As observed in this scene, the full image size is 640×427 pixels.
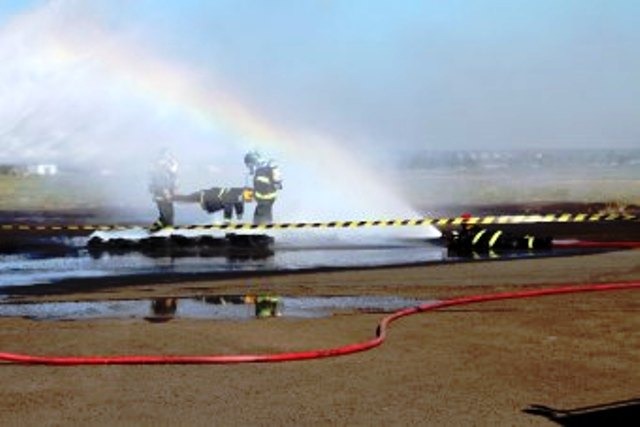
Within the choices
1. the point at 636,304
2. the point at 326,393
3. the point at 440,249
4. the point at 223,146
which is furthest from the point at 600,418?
the point at 223,146

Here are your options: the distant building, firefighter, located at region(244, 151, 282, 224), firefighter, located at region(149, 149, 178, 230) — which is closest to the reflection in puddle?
firefighter, located at region(244, 151, 282, 224)

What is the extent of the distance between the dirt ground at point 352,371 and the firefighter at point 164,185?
1140 centimetres

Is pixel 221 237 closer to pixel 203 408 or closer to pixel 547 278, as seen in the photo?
pixel 547 278

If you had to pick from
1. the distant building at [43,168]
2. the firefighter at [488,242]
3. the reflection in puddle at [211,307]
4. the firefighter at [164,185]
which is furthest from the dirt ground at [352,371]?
the distant building at [43,168]

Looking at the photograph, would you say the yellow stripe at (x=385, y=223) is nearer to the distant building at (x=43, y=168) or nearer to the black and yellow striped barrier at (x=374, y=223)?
the black and yellow striped barrier at (x=374, y=223)

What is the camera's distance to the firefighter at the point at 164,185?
23.3 metres

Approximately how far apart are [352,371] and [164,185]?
1534 centimetres

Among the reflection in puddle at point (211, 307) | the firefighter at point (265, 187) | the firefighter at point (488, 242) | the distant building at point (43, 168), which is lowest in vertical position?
the reflection in puddle at point (211, 307)

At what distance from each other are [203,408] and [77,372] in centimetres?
187

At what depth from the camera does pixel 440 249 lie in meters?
20.2

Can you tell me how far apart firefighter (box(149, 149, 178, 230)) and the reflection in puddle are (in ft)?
33.3

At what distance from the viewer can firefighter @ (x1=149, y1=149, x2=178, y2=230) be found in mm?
23297

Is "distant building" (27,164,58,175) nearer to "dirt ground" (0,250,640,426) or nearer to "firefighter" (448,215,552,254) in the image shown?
"firefighter" (448,215,552,254)

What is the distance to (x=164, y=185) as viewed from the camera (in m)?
23.3
